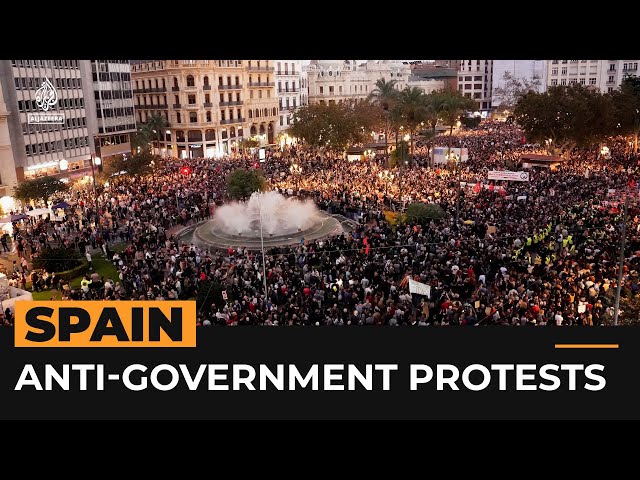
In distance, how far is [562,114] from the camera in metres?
42.5

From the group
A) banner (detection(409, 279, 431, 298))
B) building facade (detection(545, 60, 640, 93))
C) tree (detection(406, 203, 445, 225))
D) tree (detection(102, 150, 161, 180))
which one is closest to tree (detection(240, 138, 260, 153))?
tree (detection(102, 150, 161, 180))

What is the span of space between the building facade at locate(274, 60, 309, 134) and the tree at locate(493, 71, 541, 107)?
5287 centimetres

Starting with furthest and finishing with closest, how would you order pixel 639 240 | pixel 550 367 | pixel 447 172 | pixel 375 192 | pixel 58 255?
pixel 447 172
pixel 375 192
pixel 58 255
pixel 639 240
pixel 550 367

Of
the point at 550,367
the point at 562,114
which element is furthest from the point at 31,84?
the point at 550,367

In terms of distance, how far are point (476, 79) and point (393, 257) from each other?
104 metres

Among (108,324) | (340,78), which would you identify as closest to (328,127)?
(340,78)

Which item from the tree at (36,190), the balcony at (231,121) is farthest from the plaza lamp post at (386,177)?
the balcony at (231,121)

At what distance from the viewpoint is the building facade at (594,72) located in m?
89.7

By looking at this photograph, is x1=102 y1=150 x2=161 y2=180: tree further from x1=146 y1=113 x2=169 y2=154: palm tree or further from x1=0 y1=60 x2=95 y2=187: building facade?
x1=146 y1=113 x2=169 y2=154: palm tree

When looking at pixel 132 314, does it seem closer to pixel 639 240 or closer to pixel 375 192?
pixel 639 240

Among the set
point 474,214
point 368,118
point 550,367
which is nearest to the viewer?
point 550,367

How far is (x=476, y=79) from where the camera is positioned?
375ft

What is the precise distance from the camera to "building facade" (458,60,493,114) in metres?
114
